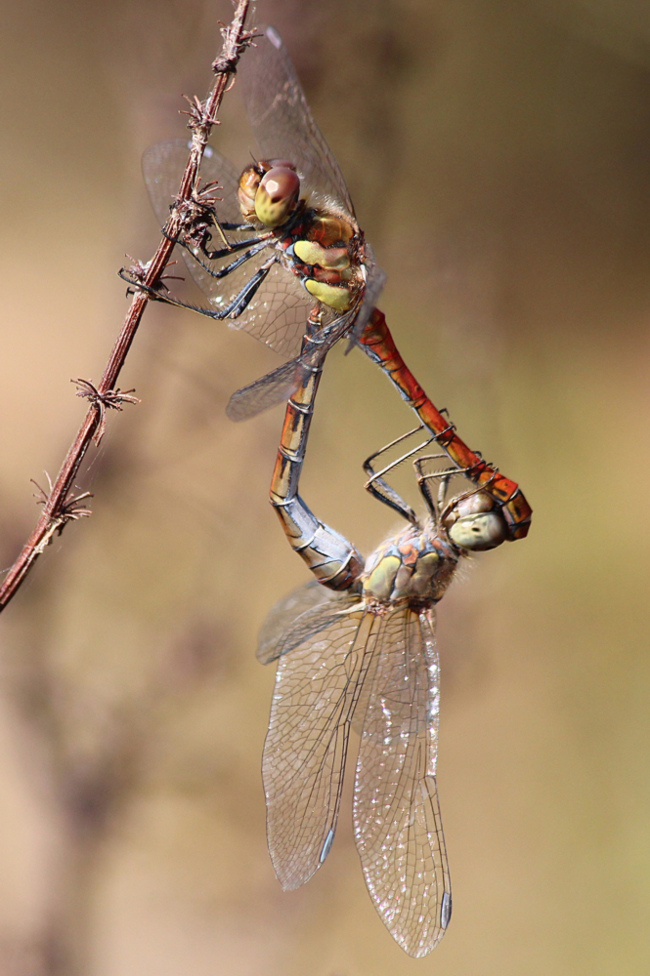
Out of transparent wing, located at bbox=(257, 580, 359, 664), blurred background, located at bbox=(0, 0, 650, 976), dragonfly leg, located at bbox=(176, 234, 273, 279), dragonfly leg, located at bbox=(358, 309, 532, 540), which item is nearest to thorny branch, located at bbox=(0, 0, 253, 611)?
dragonfly leg, located at bbox=(176, 234, 273, 279)

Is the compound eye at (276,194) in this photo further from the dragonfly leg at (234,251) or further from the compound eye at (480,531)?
the compound eye at (480,531)

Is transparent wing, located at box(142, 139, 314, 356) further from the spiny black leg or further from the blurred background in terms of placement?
the blurred background

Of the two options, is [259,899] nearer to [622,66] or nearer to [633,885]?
[633,885]

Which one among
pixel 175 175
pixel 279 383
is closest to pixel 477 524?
pixel 279 383

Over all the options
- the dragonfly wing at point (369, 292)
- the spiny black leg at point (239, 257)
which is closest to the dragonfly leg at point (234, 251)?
the spiny black leg at point (239, 257)

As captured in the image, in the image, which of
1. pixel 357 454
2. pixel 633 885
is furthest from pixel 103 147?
pixel 633 885

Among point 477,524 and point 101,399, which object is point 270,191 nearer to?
point 101,399
